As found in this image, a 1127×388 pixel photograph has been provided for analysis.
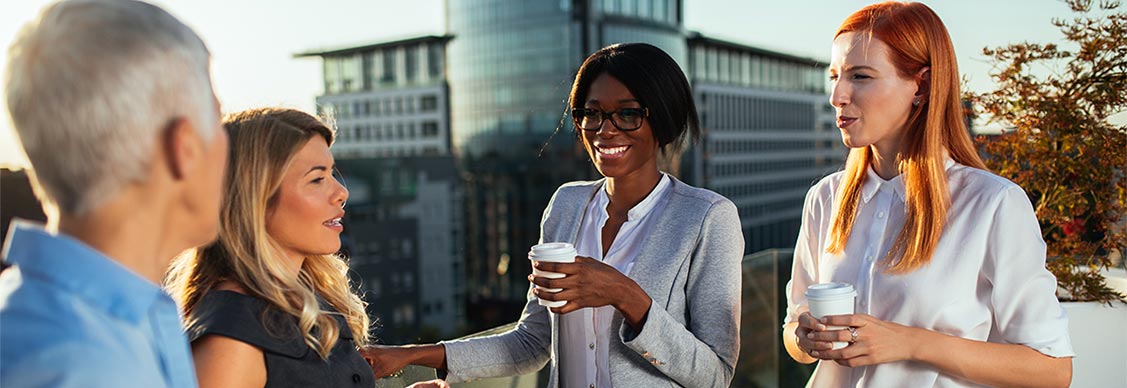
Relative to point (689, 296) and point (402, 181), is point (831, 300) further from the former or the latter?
point (402, 181)

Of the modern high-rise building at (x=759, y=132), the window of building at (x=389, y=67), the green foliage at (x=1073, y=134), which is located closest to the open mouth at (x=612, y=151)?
the green foliage at (x=1073, y=134)

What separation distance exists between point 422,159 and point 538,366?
2370 inches

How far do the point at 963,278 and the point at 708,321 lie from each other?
1.52 feet

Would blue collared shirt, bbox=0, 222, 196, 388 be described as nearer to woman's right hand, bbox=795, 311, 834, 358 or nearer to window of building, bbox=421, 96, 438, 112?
woman's right hand, bbox=795, 311, 834, 358

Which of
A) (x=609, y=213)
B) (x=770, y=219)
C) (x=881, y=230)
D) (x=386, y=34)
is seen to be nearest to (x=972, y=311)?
(x=881, y=230)

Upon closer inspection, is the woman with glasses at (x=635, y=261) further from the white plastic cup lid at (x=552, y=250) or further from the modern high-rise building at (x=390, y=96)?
the modern high-rise building at (x=390, y=96)

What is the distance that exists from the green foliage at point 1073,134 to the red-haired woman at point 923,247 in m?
2.09

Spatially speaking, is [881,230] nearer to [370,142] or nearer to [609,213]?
[609,213]

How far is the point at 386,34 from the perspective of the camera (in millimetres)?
68625

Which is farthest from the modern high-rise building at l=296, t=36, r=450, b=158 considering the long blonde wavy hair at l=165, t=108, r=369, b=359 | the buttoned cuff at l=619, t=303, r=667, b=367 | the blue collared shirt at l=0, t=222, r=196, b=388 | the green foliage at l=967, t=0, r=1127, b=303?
the blue collared shirt at l=0, t=222, r=196, b=388

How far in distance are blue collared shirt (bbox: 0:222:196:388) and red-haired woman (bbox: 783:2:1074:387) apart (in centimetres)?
102

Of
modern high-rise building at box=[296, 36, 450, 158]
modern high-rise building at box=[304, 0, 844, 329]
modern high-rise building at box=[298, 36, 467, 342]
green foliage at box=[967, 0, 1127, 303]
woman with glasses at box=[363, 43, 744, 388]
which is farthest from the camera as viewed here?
modern high-rise building at box=[296, 36, 450, 158]

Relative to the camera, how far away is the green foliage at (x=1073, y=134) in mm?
3568

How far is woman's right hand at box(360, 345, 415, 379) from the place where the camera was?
1.79m
